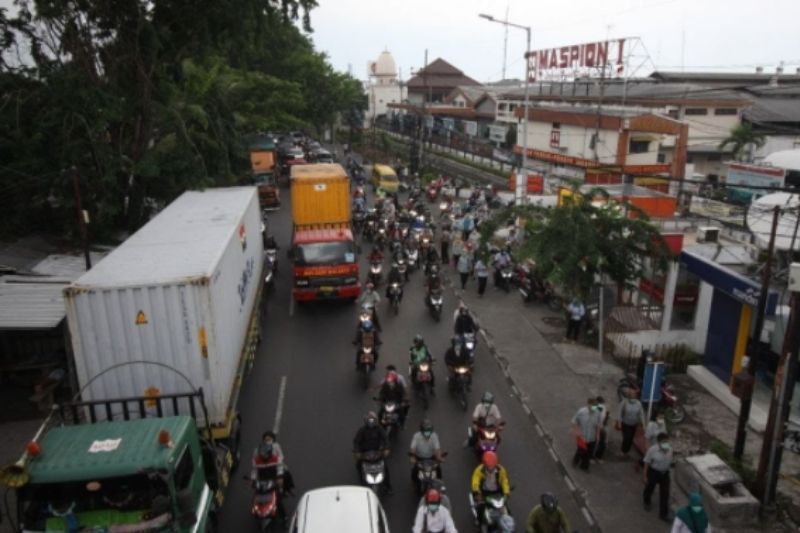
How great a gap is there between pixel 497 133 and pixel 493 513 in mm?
53458

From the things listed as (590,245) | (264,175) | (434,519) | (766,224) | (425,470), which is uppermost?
(766,224)

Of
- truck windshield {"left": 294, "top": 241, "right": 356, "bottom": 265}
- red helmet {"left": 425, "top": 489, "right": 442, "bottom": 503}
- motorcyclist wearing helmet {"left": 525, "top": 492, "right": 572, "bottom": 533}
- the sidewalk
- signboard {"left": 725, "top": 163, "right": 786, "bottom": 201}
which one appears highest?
signboard {"left": 725, "top": 163, "right": 786, "bottom": 201}

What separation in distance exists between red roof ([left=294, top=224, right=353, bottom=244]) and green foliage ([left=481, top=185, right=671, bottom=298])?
6361 millimetres

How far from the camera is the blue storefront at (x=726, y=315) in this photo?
42.7 ft

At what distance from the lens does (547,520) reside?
746 centimetres

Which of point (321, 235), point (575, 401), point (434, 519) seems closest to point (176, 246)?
point (434, 519)

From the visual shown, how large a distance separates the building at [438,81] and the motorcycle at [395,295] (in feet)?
240

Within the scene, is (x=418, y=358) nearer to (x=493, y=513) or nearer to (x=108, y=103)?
(x=493, y=513)

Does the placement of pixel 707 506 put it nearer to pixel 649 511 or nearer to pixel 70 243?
pixel 649 511

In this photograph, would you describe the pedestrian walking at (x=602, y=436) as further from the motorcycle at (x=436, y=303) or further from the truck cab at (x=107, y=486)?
the motorcycle at (x=436, y=303)

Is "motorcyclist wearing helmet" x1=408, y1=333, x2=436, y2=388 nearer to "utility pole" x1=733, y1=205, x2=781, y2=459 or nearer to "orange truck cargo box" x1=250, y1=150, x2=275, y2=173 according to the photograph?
"utility pole" x1=733, y1=205, x2=781, y2=459

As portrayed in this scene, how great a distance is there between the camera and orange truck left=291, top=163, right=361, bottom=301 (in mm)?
18453

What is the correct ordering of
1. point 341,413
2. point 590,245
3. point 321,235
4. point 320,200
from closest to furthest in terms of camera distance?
point 341,413, point 590,245, point 321,235, point 320,200

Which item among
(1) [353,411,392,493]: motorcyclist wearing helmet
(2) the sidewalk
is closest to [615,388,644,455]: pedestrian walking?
(2) the sidewalk
